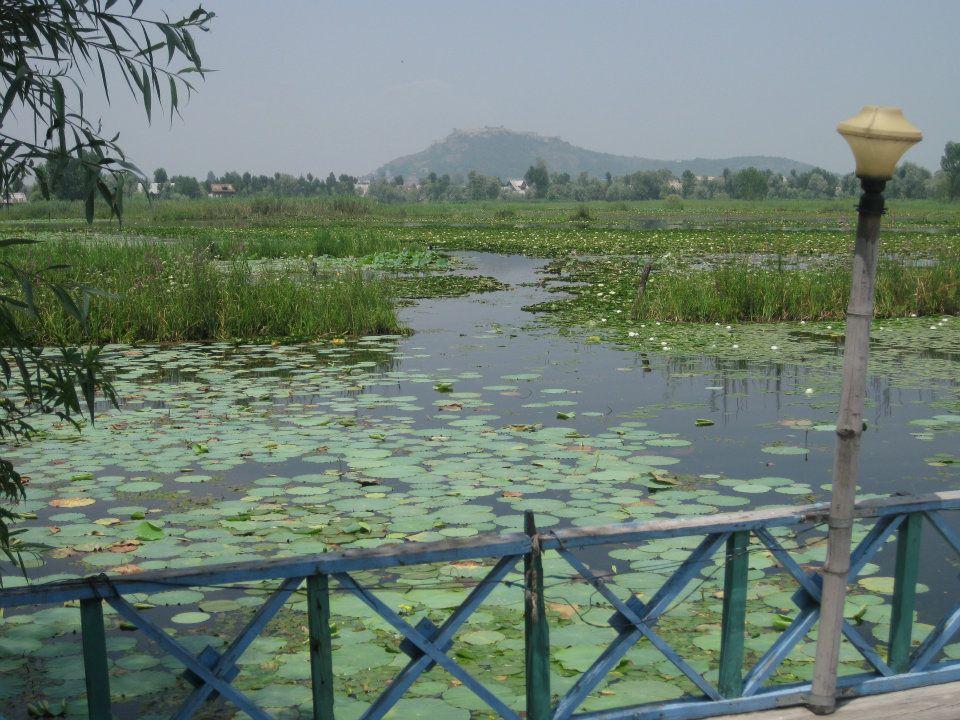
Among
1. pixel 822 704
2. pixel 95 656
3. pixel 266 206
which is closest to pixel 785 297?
pixel 822 704

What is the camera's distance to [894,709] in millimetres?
2721

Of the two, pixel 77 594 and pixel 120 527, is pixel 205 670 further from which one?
pixel 120 527

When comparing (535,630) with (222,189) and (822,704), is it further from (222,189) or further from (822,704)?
(222,189)

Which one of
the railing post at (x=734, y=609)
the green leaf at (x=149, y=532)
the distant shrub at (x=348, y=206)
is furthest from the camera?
the distant shrub at (x=348, y=206)

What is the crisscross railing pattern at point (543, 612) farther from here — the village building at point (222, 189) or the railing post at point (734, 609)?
the village building at point (222, 189)

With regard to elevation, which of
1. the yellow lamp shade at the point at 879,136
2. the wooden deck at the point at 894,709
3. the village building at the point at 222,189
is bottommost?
the wooden deck at the point at 894,709

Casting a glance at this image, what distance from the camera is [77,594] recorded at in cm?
218

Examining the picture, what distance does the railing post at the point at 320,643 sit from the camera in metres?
2.32

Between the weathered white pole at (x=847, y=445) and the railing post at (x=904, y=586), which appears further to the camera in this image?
the railing post at (x=904, y=586)

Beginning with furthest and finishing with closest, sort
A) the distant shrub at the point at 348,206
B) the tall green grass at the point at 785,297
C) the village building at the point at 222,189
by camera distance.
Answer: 1. the village building at the point at 222,189
2. the distant shrub at the point at 348,206
3. the tall green grass at the point at 785,297

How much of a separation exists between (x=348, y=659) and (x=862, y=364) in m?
2.03

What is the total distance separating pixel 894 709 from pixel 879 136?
61.7 inches

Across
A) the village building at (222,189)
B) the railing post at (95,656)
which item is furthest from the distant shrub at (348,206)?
the village building at (222,189)

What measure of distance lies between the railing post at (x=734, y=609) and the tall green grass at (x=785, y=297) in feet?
34.2
